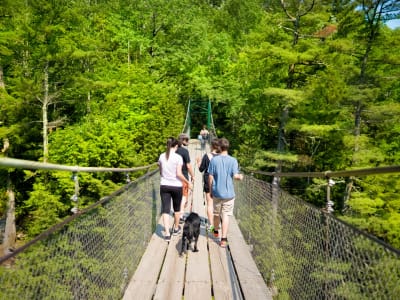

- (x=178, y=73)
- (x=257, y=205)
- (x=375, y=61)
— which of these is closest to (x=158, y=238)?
(x=257, y=205)

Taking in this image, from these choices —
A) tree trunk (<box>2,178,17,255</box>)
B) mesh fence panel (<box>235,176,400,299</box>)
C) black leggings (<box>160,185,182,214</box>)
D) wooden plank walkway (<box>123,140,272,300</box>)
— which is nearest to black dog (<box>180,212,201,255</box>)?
wooden plank walkway (<box>123,140,272,300</box>)

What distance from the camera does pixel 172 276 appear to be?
303 cm

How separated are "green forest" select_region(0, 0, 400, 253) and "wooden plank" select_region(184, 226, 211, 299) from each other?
8.74m

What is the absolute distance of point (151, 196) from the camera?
4.44 metres

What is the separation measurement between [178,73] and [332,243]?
81.1 feet

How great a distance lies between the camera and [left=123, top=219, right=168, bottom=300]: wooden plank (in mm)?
2670

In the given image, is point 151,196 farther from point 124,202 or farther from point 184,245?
point 124,202

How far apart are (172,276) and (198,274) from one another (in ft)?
0.78

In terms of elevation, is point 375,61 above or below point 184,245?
above

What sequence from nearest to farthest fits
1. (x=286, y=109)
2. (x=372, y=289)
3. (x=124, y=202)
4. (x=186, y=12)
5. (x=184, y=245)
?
(x=372, y=289) → (x=124, y=202) → (x=184, y=245) → (x=286, y=109) → (x=186, y=12)

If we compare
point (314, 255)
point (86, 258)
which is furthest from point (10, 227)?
point (314, 255)

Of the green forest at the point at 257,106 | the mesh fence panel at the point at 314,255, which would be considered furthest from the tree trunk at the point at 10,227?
the mesh fence panel at the point at 314,255

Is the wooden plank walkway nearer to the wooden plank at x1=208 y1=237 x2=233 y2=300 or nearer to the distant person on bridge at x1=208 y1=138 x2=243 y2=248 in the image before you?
the wooden plank at x1=208 y1=237 x2=233 y2=300

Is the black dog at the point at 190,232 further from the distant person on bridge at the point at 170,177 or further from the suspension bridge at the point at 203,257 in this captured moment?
the distant person on bridge at the point at 170,177
